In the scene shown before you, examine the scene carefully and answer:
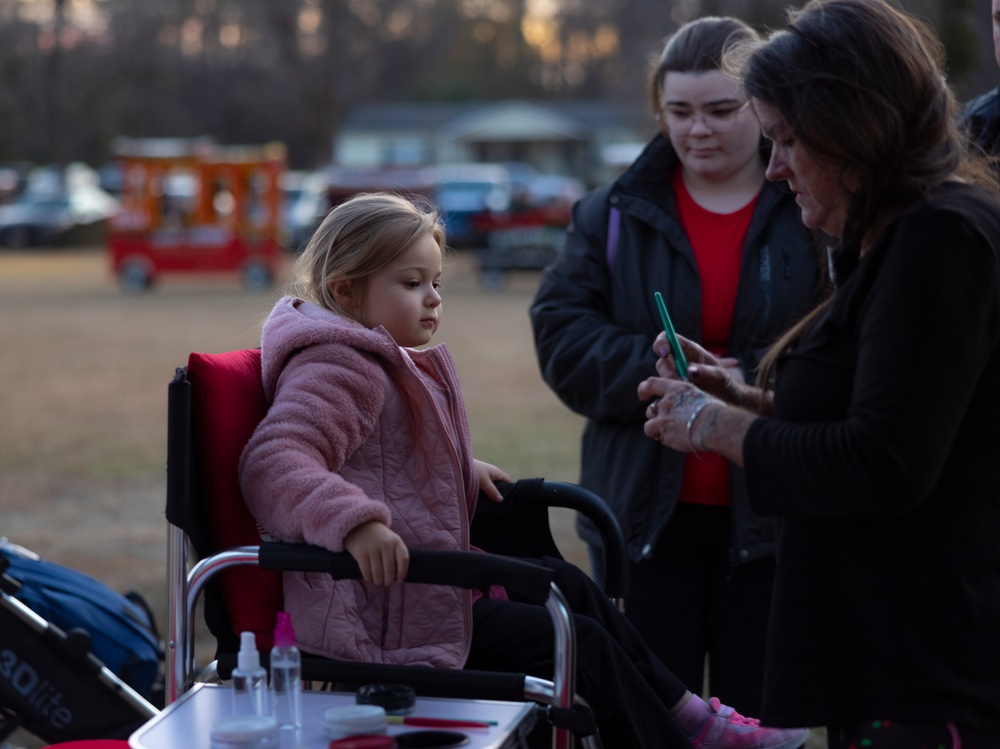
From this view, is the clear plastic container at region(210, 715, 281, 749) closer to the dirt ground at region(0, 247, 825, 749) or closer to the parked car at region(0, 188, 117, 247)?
the dirt ground at region(0, 247, 825, 749)

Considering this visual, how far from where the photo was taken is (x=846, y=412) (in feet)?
5.65

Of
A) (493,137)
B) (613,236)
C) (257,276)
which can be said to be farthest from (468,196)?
(613,236)

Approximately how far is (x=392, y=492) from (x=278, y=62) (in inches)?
2318

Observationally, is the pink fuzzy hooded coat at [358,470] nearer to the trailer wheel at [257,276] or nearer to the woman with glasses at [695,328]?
the woman with glasses at [695,328]

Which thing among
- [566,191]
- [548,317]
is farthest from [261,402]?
[566,191]

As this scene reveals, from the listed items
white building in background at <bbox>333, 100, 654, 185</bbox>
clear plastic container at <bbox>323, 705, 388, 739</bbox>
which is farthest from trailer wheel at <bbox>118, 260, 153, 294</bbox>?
white building in background at <bbox>333, 100, 654, 185</bbox>

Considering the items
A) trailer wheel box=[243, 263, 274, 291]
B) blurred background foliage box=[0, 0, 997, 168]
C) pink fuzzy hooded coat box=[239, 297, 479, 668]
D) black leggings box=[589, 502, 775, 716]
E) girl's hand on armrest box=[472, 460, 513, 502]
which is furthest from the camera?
blurred background foliage box=[0, 0, 997, 168]

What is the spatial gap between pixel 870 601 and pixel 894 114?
0.65m

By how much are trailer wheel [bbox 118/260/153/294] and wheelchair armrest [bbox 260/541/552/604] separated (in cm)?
1932

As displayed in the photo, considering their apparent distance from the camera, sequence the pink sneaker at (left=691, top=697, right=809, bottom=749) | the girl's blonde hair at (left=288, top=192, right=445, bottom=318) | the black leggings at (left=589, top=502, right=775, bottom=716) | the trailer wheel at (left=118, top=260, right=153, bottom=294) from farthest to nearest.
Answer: the trailer wheel at (left=118, top=260, right=153, bottom=294), the black leggings at (left=589, top=502, right=775, bottom=716), the girl's blonde hair at (left=288, top=192, right=445, bottom=318), the pink sneaker at (left=691, top=697, right=809, bottom=749)

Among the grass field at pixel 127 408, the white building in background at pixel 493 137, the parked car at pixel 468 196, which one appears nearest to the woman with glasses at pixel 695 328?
the grass field at pixel 127 408

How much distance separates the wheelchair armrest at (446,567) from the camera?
196 cm

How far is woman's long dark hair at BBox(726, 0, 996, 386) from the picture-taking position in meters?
1.68

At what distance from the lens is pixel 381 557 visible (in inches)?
78.4
